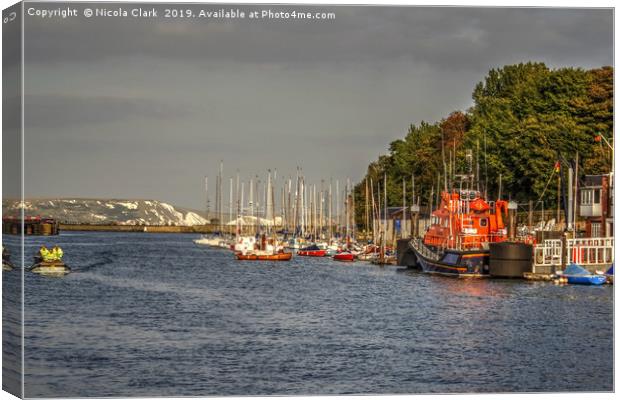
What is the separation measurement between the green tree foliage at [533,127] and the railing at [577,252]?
5.11 metres

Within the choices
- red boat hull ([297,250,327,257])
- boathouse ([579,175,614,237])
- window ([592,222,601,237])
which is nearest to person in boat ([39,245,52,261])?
boathouse ([579,175,614,237])

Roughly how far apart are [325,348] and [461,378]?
626 cm

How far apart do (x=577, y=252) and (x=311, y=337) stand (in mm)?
23744

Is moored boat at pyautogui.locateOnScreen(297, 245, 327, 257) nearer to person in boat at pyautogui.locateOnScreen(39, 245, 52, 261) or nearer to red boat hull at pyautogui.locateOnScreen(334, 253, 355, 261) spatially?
red boat hull at pyautogui.locateOnScreen(334, 253, 355, 261)

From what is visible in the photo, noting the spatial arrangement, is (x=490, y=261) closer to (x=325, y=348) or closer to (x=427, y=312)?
(x=427, y=312)

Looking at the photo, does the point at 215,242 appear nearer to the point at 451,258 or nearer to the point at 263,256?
the point at 263,256

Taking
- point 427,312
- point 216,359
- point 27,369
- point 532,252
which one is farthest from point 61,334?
point 532,252

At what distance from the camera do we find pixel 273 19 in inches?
922

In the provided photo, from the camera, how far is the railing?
5631 cm

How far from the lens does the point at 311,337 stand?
36750 millimetres

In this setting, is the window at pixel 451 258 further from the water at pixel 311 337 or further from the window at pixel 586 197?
the window at pixel 586 197

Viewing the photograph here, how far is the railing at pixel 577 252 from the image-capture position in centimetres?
5631

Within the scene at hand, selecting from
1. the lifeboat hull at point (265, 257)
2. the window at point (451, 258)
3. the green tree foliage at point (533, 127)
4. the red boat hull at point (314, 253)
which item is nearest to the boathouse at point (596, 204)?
the green tree foliage at point (533, 127)

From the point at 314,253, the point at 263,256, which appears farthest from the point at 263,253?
the point at 314,253
